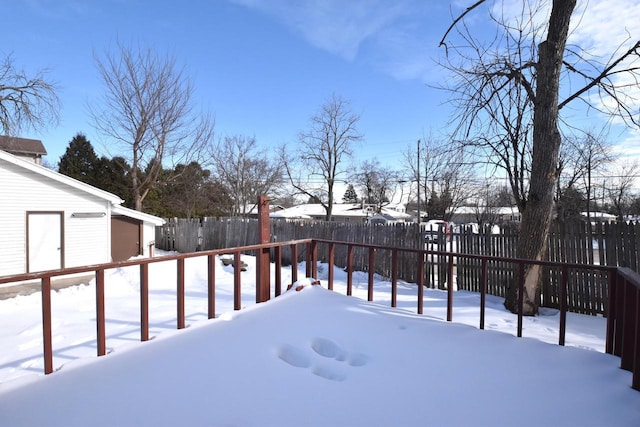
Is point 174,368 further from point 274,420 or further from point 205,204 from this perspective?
point 205,204

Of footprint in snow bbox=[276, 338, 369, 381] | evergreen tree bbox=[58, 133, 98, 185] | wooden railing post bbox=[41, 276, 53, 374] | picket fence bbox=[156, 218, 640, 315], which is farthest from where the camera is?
evergreen tree bbox=[58, 133, 98, 185]

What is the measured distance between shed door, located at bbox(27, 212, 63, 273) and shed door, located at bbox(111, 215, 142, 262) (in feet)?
9.17

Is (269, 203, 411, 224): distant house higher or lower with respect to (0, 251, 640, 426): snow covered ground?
higher

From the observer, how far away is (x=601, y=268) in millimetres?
3152

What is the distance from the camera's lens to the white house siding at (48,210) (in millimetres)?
9250

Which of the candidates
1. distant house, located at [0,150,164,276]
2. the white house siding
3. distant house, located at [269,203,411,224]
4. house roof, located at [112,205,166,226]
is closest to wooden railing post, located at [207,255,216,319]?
distant house, located at [0,150,164,276]

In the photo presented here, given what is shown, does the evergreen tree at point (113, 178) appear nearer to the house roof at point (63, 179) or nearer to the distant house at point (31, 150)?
the distant house at point (31, 150)

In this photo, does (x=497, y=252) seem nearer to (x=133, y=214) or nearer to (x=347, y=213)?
(x=133, y=214)

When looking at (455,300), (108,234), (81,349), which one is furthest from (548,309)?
(108,234)

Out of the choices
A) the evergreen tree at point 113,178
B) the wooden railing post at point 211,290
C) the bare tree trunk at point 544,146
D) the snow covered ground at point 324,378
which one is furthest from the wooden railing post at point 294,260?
the evergreen tree at point 113,178

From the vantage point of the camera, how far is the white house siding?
30.3 ft

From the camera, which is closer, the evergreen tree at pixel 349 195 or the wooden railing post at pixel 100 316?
the wooden railing post at pixel 100 316

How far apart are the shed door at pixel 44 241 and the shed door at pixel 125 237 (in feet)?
9.17

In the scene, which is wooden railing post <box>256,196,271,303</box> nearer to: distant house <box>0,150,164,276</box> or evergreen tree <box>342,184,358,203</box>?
distant house <box>0,150,164,276</box>
